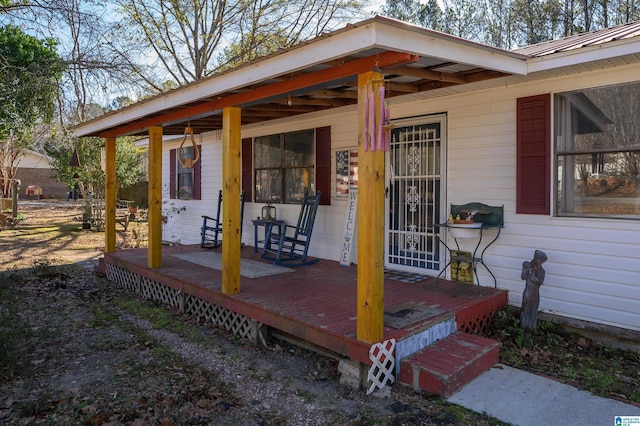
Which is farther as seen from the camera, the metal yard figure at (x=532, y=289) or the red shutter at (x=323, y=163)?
the red shutter at (x=323, y=163)

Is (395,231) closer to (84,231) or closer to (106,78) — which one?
(106,78)

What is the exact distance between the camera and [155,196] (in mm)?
5668

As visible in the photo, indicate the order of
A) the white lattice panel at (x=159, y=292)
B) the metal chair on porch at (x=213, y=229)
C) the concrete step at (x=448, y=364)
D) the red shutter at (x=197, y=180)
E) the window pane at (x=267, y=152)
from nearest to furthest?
the concrete step at (x=448, y=364) < the white lattice panel at (x=159, y=292) < the window pane at (x=267, y=152) < the metal chair on porch at (x=213, y=229) < the red shutter at (x=197, y=180)

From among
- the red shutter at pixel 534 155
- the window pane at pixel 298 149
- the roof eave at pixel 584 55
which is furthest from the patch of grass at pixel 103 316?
the roof eave at pixel 584 55

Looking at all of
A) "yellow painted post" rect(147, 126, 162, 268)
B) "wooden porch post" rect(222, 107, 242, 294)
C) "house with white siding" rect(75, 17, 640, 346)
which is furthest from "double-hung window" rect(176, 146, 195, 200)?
"wooden porch post" rect(222, 107, 242, 294)

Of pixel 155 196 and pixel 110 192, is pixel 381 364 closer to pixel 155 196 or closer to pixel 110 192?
pixel 155 196

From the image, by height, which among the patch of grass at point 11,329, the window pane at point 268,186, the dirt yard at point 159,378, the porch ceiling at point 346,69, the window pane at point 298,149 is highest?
the porch ceiling at point 346,69

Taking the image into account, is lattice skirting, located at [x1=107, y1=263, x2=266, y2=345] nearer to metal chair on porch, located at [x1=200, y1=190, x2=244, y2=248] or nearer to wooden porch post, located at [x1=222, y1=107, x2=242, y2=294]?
wooden porch post, located at [x1=222, y1=107, x2=242, y2=294]

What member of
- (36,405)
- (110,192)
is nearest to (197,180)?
(110,192)

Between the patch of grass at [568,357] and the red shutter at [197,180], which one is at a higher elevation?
the red shutter at [197,180]

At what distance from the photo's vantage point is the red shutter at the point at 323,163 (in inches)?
237

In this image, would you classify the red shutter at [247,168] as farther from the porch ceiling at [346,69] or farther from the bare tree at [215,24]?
the bare tree at [215,24]

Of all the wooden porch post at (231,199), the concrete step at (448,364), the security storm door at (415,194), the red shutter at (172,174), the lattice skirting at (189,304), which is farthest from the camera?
the red shutter at (172,174)

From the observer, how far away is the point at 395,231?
5336 millimetres
